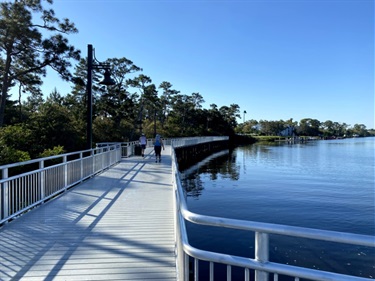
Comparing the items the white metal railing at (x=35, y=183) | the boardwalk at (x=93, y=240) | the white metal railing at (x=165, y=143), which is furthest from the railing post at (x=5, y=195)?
the white metal railing at (x=165, y=143)

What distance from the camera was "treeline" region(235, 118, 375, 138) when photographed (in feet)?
457

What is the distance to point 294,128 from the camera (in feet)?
508

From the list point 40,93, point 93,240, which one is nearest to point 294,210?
point 93,240

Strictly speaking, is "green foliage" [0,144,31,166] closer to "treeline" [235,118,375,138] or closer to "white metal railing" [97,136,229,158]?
"white metal railing" [97,136,229,158]

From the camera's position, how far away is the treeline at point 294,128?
139250 millimetres

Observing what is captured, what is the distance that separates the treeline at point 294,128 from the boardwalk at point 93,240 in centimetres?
12539

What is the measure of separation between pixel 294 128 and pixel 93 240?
16086 cm

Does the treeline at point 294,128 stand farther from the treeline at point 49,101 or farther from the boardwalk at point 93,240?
the boardwalk at point 93,240

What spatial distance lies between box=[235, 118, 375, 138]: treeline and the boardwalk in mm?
125392

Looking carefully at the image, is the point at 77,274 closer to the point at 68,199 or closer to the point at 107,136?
the point at 68,199

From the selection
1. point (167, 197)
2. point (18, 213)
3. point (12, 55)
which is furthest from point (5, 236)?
point (12, 55)

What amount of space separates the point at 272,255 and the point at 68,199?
19.5 feet

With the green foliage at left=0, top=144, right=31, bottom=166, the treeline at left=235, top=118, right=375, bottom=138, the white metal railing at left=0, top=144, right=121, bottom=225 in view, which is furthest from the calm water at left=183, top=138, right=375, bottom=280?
the treeline at left=235, top=118, right=375, bottom=138

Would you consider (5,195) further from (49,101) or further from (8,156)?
(49,101)
